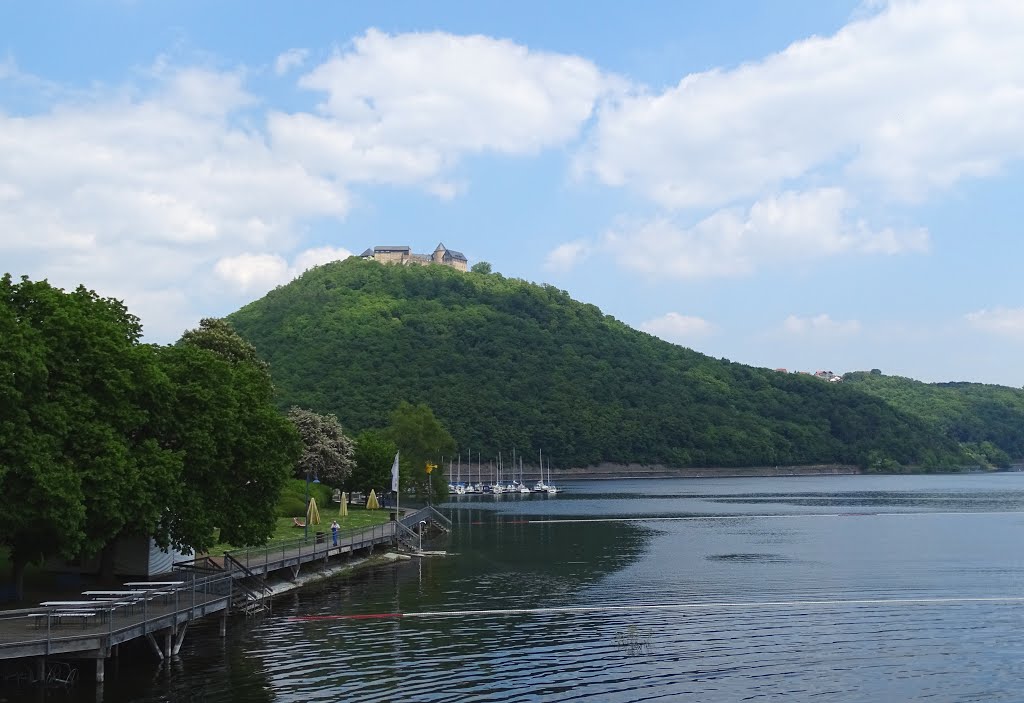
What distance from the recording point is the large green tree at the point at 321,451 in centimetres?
9875

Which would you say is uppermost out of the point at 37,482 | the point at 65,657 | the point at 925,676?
the point at 37,482

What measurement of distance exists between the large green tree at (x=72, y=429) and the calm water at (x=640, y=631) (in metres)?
5.99

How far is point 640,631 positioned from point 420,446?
306 ft

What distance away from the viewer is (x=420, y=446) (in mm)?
136750

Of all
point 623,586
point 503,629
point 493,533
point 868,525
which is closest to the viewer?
point 503,629

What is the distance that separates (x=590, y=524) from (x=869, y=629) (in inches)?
2802

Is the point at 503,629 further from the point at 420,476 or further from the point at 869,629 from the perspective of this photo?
the point at 420,476

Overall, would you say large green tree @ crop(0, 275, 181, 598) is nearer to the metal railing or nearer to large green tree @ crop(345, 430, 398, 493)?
the metal railing

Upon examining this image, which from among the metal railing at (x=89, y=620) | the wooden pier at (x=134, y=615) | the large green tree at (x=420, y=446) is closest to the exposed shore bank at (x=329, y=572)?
the wooden pier at (x=134, y=615)

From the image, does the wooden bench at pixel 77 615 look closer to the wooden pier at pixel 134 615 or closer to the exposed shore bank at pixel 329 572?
the wooden pier at pixel 134 615

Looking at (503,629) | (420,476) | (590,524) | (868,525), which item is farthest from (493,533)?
(503,629)

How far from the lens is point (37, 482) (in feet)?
114

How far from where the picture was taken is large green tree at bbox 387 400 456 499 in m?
134

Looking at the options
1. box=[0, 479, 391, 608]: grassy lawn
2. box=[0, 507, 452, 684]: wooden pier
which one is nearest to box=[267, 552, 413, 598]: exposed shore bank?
box=[0, 507, 452, 684]: wooden pier
